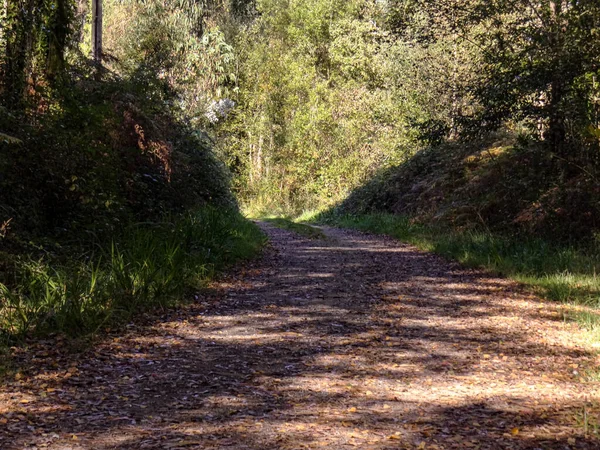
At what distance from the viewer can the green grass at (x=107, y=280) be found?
645 centimetres

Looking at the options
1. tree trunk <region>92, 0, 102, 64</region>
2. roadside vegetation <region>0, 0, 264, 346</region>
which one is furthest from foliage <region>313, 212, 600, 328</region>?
tree trunk <region>92, 0, 102, 64</region>

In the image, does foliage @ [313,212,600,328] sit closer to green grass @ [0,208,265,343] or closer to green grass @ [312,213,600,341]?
green grass @ [312,213,600,341]

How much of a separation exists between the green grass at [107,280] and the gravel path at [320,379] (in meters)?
0.29

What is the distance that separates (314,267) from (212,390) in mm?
6608

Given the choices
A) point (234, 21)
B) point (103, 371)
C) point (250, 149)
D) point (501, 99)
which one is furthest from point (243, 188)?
point (103, 371)

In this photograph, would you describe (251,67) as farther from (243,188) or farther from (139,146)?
(139,146)

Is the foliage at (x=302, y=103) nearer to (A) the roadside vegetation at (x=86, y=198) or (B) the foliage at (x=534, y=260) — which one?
(B) the foliage at (x=534, y=260)

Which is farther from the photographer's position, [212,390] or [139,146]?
[139,146]

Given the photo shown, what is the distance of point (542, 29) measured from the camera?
11922mm

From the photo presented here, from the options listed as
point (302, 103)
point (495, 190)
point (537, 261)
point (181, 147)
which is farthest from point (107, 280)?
point (302, 103)

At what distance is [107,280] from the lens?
752 centimetres

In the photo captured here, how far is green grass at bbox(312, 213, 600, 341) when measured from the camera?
8.47 m

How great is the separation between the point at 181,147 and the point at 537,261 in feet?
27.0

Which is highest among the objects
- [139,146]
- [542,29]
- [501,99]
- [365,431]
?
[542,29]
